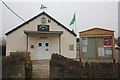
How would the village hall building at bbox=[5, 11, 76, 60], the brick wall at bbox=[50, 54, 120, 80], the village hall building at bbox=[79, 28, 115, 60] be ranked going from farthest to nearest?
1. the village hall building at bbox=[5, 11, 76, 60]
2. the village hall building at bbox=[79, 28, 115, 60]
3. the brick wall at bbox=[50, 54, 120, 80]

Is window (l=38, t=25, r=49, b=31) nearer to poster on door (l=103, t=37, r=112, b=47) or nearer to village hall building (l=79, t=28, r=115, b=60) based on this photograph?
village hall building (l=79, t=28, r=115, b=60)

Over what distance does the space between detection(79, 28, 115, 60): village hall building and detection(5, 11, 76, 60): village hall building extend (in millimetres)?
4787

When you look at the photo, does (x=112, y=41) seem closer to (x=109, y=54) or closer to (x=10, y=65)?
(x=109, y=54)

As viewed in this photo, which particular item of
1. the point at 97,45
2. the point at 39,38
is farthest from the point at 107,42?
the point at 39,38

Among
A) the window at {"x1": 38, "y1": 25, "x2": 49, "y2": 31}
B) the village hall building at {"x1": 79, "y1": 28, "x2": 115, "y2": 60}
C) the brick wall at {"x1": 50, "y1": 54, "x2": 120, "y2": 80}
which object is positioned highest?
the window at {"x1": 38, "y1": 25, "x2": 49, "y2": 31}

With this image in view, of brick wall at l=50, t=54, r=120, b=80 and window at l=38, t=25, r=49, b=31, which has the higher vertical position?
window at l=38, t=25, r=49, b=31

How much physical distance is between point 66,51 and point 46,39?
2.78 metres

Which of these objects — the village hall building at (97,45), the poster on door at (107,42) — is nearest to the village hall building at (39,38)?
the village hall building at (97,45)

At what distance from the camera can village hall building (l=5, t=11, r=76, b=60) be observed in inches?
977

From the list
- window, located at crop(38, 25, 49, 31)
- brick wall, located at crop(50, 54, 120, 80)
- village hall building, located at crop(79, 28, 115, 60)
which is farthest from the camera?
window, located at crop(38, 25, 49, 31)

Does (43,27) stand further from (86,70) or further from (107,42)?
(86,70)

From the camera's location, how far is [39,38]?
2511 centimetres

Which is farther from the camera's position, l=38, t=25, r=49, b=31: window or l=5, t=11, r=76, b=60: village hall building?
l=38, t=25, r=49, b=31: window

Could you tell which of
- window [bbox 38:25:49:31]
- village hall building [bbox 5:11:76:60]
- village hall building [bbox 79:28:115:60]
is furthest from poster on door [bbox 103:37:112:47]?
window [bbox 38:25:49:31]
